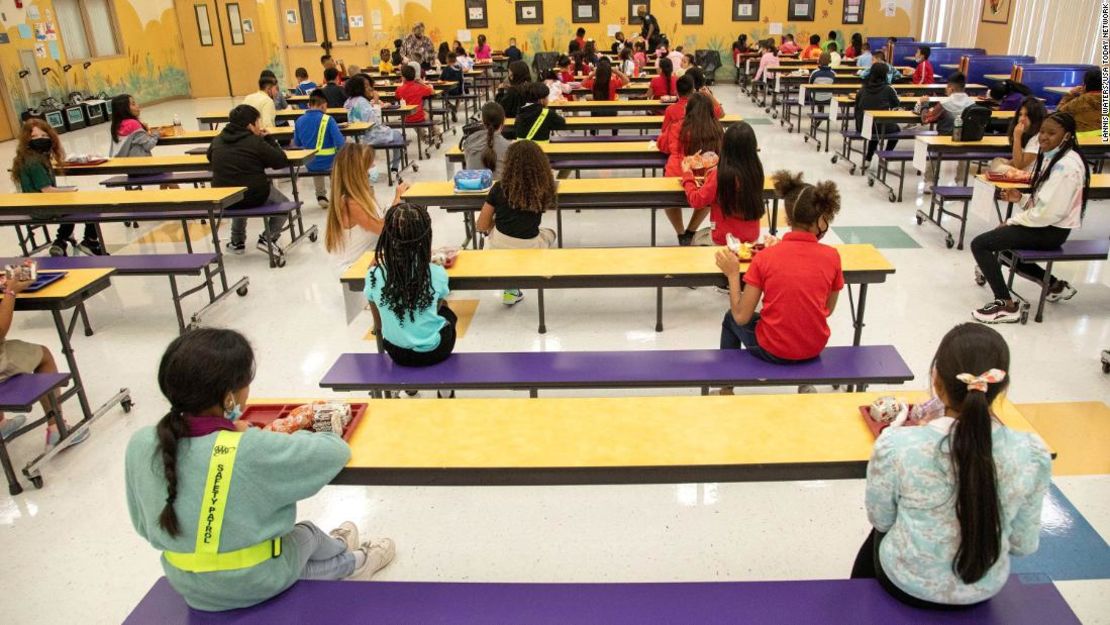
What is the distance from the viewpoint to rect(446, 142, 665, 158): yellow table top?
698 centimetres

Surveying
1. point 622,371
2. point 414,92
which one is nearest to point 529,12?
point 414,92

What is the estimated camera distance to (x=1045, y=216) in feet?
15.0

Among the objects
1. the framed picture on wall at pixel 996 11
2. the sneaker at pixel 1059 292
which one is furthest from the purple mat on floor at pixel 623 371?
the framed picture on wall at pixel 996 11

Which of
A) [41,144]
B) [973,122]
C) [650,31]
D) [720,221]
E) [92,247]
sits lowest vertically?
[92,247]

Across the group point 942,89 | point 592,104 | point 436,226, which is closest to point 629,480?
point 436,226

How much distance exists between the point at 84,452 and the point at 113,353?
4.18ft

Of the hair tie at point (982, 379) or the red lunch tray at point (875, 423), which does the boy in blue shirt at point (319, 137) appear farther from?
the hair tie at point (982, 379)

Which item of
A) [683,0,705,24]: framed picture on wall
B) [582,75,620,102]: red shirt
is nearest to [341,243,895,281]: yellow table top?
[582,75,620,102]: red shirt

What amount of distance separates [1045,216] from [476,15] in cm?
1633

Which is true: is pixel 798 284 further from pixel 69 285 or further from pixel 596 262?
pixel 69 285

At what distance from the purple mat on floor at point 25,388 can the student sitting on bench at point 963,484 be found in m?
3.33

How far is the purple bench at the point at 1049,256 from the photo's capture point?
4.63 m

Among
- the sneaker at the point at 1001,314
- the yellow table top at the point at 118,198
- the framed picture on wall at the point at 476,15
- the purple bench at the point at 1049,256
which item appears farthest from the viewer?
the framed picture on wall at the point at 476,15

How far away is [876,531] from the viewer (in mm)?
2049
